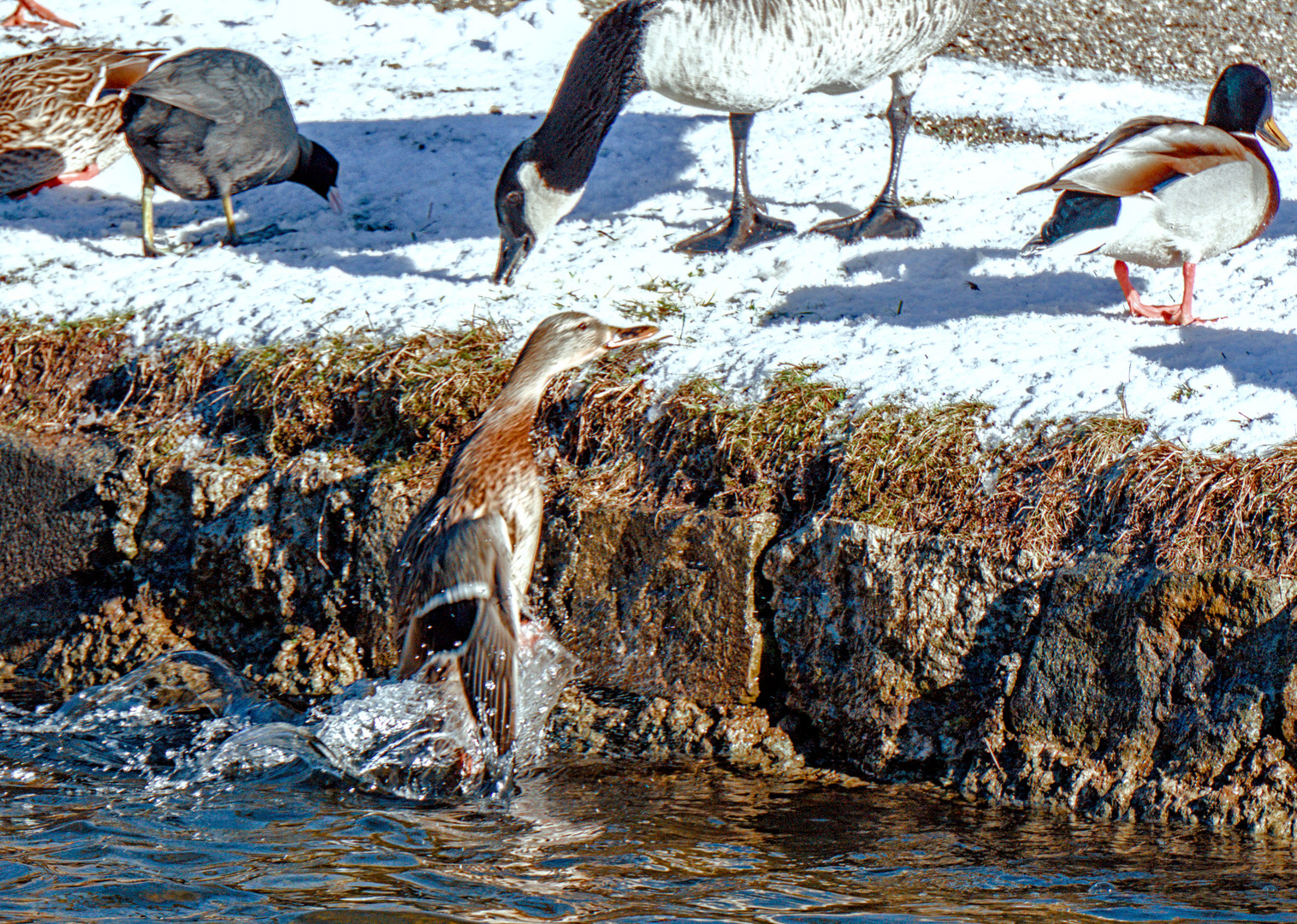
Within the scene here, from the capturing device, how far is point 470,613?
3496 mm

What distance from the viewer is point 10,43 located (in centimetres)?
894

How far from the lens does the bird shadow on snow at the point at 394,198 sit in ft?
20.4

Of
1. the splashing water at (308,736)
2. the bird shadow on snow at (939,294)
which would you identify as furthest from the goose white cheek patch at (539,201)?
the splashing water at (308,736)

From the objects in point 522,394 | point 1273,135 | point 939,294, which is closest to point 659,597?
point 522,394

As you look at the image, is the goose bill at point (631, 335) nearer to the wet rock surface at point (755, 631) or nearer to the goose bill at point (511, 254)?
the wet rock surface at point (755, 631)

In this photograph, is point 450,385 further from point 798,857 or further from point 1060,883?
point 1060,883

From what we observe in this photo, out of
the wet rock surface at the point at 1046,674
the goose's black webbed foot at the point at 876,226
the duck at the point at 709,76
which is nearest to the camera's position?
the wet rock surface at the point at 1046,674

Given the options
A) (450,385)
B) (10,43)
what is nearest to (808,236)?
(450,385)

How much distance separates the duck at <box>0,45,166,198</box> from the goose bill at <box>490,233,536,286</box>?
2.70 m

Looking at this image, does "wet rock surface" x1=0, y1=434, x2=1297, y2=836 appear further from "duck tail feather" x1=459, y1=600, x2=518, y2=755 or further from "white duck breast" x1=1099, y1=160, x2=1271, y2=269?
"white duck breast" x1=1099, y1=160, x2=1271, y2=269

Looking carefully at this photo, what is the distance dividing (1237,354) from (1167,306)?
25.5 inches

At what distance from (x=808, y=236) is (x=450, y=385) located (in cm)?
213

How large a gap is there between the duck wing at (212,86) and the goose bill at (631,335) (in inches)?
123

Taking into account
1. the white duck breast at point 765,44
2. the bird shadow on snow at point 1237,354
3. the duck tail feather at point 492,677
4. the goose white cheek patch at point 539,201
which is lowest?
the duck tail feather at point 492,677
